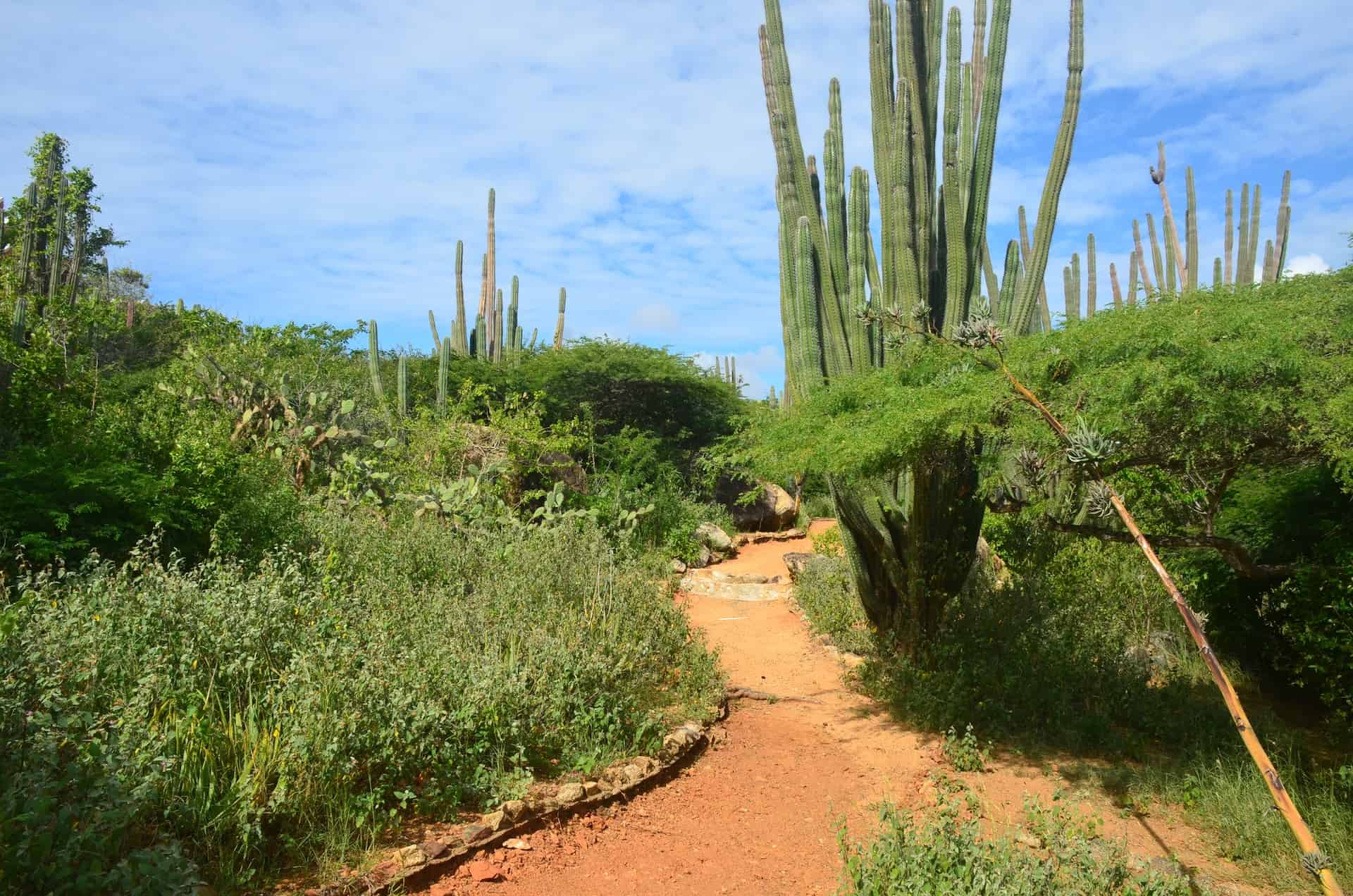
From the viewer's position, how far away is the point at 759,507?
16016 millimetres

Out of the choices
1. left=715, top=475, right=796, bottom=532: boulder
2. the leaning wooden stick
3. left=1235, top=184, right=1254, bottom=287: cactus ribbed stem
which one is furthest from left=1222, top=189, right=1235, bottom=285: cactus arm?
the leaning wooden stick

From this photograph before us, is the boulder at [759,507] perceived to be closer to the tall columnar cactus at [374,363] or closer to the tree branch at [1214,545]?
the tall columnar cactus at [374,363]

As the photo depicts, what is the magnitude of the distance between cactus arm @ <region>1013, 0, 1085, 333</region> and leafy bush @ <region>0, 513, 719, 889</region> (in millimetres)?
4213

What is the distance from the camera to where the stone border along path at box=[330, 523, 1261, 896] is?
13.0 feet

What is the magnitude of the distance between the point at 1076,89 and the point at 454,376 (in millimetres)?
12578

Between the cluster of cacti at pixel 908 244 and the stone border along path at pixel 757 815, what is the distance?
129 centimetres

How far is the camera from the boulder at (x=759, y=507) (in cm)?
1595

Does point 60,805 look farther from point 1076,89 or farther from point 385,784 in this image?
point 1076,89

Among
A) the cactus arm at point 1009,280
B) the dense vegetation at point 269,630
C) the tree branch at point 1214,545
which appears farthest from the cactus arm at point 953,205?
the dense vegetation at point 269,630

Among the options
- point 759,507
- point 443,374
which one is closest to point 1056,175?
point 759,507

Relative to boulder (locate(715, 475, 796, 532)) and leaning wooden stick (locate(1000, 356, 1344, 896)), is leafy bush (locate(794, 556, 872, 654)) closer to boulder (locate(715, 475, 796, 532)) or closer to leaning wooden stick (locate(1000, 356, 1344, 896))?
leaning wooden stick (locate(1000, 356, 1344, 896))

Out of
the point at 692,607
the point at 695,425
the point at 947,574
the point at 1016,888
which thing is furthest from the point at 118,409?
the point at 695,425

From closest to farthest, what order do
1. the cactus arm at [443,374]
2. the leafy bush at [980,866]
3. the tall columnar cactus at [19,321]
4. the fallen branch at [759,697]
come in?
the leafy bush at [980,866]
the fallen branch at [759,697]
the tall columnar cactus at [19,321]
the cactus arm at [443,374]

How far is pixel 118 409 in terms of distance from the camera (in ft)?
28.4
